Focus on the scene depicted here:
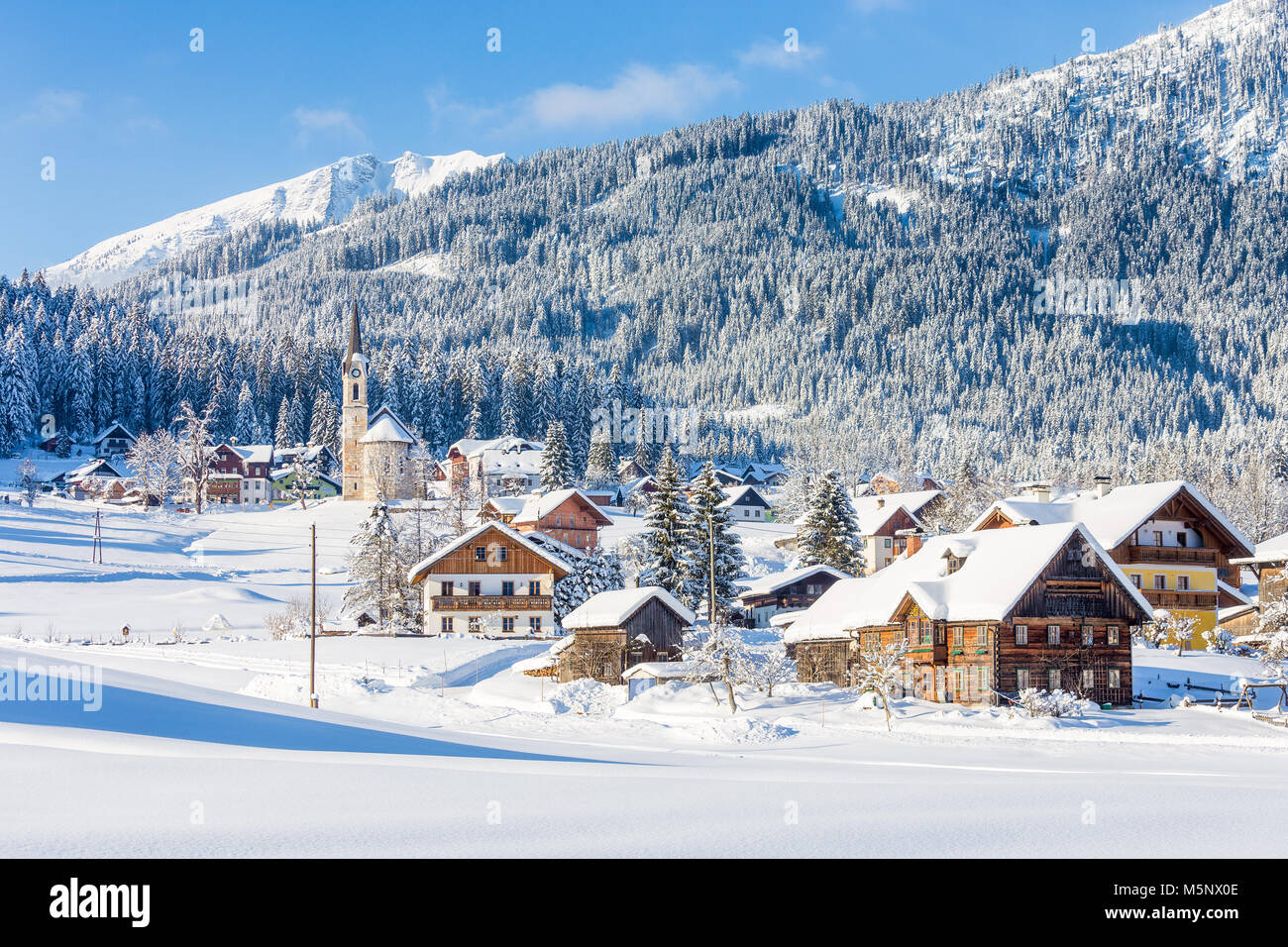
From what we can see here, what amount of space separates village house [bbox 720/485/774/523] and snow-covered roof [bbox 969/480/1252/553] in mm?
71916

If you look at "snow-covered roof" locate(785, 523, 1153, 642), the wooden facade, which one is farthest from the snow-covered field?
"snow-covered roof" locate(785, 523, 1153, 642)

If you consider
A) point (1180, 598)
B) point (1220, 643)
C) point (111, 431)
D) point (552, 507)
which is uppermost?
point (111, 431)

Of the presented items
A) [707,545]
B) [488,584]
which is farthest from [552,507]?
[707,545]

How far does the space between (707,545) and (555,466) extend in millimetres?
60911

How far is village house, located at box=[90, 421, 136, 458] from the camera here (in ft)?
479

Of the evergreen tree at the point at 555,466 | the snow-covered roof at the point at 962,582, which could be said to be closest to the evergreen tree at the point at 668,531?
the snow-covered roof at the point at 962,582

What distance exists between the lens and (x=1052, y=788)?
19.3 metres

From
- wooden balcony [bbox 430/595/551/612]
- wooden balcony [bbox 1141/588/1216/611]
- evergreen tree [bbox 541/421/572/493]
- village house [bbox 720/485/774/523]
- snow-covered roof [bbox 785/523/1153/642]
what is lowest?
wooden balcony [bbox 430/595/551/612]

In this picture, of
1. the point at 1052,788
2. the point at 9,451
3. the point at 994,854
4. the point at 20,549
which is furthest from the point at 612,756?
the point at 9,451

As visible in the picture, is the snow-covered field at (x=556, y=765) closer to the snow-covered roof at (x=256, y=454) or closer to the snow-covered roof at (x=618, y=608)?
the snow-covered roof at (x=618, y=608)

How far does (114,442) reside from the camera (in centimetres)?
14750

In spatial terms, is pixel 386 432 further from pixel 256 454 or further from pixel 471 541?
pixel 471 541

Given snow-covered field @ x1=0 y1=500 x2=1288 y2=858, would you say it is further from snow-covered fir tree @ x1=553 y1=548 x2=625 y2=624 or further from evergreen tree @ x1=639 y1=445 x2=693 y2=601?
snow-covered fir tree @ x1=553 y1=548 x2=625 y2=624
